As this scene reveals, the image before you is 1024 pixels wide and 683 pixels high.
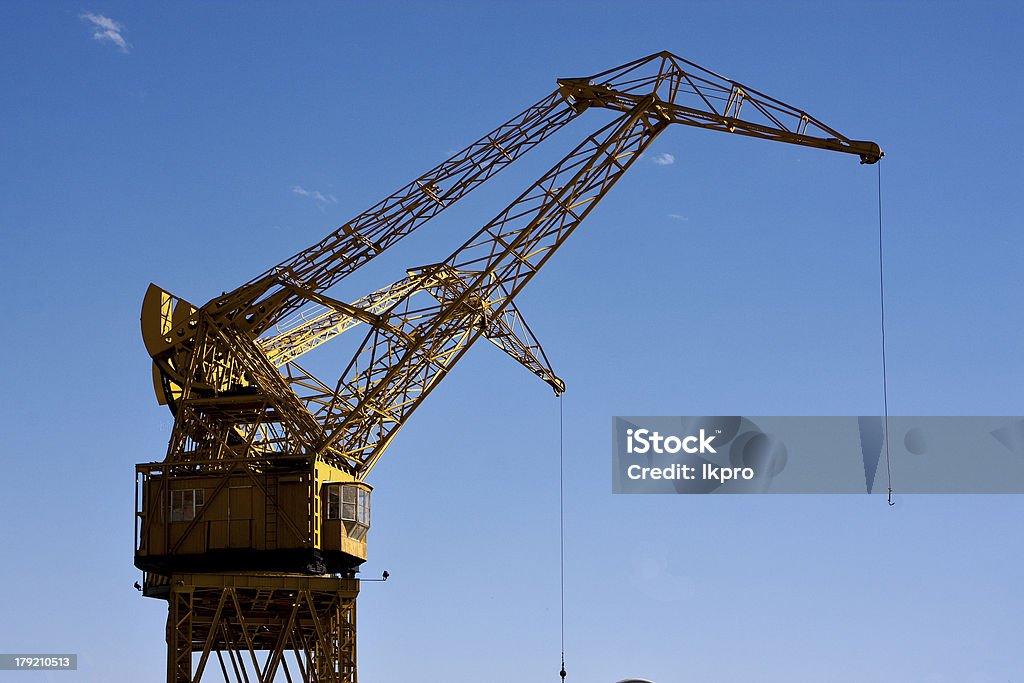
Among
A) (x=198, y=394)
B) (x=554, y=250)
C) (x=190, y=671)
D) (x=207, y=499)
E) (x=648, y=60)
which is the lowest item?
(x=190, y=671)

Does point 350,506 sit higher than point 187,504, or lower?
lower

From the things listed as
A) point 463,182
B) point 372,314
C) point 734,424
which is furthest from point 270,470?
point 734,424

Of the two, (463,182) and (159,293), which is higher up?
(463,182)

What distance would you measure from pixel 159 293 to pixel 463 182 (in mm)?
14084

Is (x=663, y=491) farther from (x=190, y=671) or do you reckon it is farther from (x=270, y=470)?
(x=190, y=671)

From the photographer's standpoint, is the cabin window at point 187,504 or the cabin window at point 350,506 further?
the cabin window at point 187,504

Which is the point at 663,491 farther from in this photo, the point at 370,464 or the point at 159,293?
the point at 159,293

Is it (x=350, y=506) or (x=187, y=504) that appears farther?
(x=350, y=506)

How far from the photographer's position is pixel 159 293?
7525cm

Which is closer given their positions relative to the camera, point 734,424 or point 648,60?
point 648,60

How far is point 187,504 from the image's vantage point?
238ft

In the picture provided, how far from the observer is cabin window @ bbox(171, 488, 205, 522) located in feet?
237

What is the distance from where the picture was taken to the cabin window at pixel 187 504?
72312 mm

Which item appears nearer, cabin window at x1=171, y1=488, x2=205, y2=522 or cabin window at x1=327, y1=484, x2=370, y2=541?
cabin window at x1=327, y1=484, x2=370, y2=541
